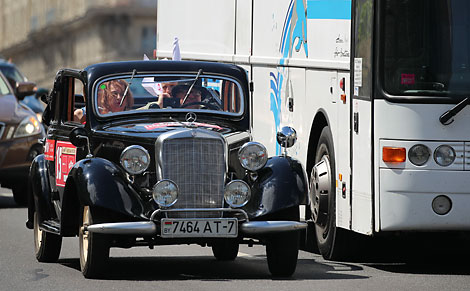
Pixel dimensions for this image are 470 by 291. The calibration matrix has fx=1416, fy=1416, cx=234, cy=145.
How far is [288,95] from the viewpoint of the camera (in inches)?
569

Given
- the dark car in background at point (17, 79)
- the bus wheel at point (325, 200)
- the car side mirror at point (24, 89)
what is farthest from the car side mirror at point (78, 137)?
the dark car in background at point (17, 79)

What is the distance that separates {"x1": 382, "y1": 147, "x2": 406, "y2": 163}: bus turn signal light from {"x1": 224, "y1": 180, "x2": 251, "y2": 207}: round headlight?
1266mm

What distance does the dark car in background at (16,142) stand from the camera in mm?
19750

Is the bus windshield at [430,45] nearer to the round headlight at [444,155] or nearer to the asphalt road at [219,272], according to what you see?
the round headlight at [444,155]

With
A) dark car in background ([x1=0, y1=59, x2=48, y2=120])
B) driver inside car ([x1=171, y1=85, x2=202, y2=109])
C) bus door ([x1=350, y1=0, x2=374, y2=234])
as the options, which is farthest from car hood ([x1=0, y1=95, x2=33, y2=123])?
bus door ([x1=350, y1=0, x2=374, y2=234])

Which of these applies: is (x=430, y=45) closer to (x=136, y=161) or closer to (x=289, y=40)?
(x=136, y=161)

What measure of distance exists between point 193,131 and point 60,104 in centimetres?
248

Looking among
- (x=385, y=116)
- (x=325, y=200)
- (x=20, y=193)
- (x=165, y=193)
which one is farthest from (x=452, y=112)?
(x=20, y=193)

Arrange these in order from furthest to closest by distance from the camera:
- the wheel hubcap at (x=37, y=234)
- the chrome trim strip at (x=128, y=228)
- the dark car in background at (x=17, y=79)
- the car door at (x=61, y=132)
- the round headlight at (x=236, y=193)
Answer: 1. the dark car in background at (x=17, y=79)
2. the wheel hubcap at (x=37, y=234)
3. the car door at (x=61, y=132)
4. the round headlight at (x=236, y=193)
5. the chrome trim strip at (x=128, y=228)

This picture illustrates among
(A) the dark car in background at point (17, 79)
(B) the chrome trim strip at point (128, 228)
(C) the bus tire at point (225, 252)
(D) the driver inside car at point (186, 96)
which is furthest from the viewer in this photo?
(A) the dark car in background at point (17, 79)

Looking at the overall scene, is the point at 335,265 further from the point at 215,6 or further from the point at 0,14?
the point at 0,14

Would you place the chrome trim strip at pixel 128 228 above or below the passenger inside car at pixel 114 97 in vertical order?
below

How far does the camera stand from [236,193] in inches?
427

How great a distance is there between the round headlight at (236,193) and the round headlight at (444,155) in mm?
1590
